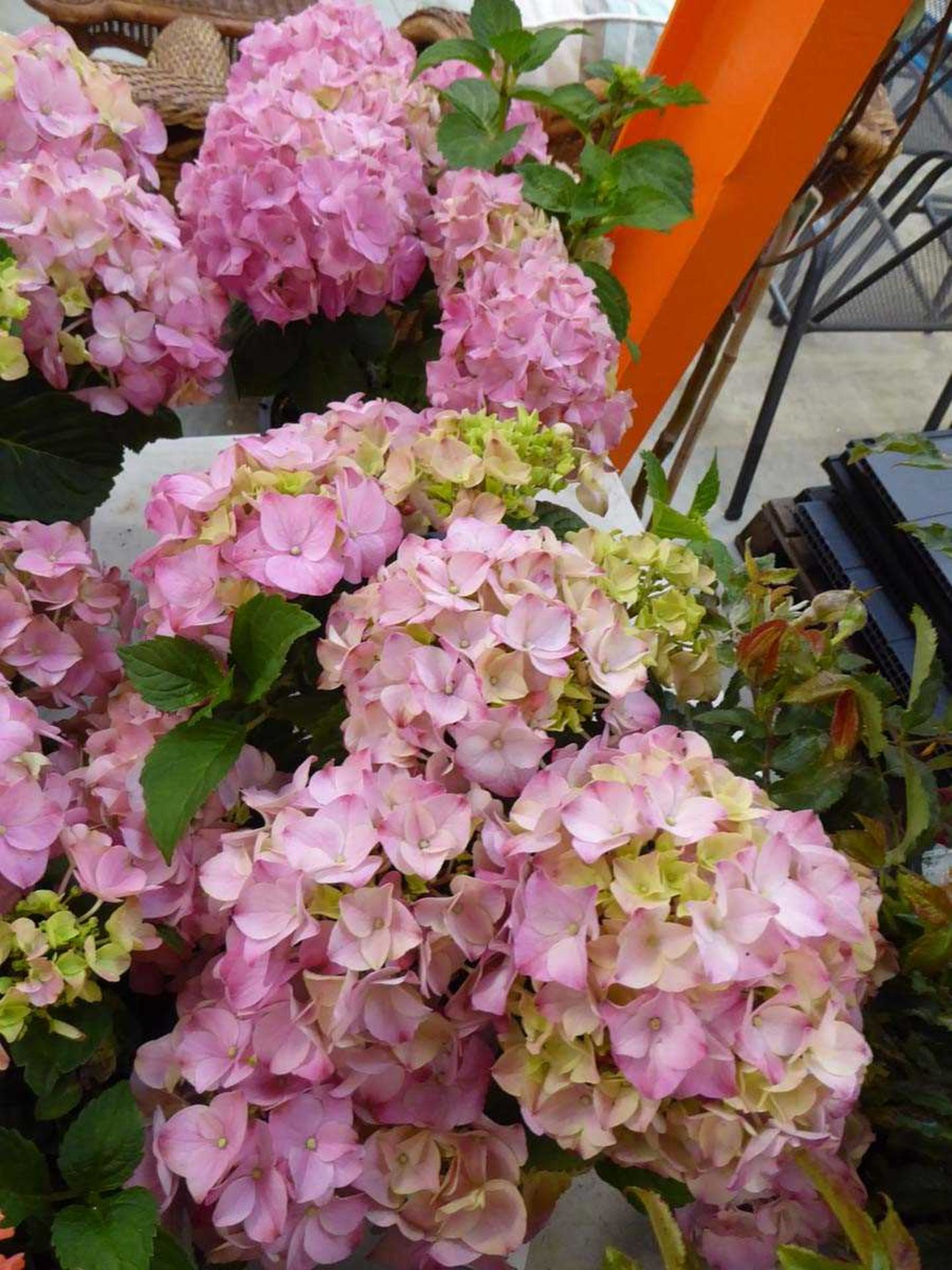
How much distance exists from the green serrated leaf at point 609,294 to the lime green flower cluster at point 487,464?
0.86ft

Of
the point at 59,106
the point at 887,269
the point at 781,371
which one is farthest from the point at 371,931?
Result: the point at 781,371

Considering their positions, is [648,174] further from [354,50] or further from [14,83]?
[14,83]

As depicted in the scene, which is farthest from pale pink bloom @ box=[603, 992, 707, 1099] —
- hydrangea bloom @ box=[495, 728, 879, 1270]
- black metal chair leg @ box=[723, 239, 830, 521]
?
black metal chair leg @ box=[723, 239, 830, 521]

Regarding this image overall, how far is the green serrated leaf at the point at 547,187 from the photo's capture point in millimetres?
701

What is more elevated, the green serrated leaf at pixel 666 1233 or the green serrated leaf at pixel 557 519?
the green serrated leaf at pixel 557 519

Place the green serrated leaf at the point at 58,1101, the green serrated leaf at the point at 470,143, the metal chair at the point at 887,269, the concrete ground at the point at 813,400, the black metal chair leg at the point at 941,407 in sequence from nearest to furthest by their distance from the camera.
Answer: the green serrated leaf at the point at 58,1101
the green serrated leaf at the point at 470,143
the metal chair at the point at 887,269
the black metal chair leg at the point at 941,407
the concrete ground at the point at 813,400

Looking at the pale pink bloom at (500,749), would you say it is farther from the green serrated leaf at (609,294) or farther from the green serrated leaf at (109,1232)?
the green serrated leaf at (609,294)

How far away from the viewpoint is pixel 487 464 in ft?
1.60

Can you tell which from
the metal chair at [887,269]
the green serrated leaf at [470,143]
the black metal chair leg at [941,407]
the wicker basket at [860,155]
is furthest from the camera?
the black metal chair leg at [941,407]

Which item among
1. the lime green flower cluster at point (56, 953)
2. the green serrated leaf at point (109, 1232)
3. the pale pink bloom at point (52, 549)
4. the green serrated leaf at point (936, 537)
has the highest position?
the green serrated leaf at point (936, 537)

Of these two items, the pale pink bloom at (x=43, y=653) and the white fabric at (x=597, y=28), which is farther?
the white fabric at (x=597, y=28)

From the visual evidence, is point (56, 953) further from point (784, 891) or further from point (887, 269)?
point (887, 269)

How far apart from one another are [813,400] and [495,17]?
1782mm

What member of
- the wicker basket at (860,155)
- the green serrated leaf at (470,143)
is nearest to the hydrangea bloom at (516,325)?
the green serrated leaf at (470,143)
